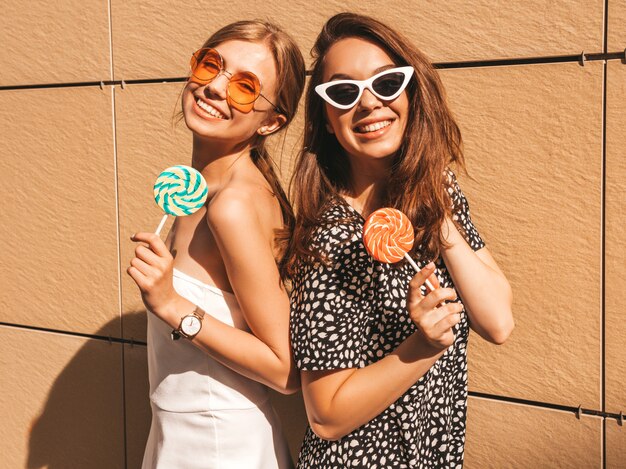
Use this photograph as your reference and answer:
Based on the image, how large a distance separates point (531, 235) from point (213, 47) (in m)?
1.39

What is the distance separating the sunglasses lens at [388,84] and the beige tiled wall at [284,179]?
0.84 metres

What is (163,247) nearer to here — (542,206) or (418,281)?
(418,281)

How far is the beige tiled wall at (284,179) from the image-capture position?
2.78 meters

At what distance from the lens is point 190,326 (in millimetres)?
2311

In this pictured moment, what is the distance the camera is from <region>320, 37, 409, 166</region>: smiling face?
2.21 meters

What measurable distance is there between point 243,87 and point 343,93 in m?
0.37

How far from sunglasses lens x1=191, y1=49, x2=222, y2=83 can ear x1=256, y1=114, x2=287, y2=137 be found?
0.26 m

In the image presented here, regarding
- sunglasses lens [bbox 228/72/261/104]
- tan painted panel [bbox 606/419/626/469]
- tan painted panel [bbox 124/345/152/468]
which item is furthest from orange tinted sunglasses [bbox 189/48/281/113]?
tan painted panel [bbox 124/345/152/468]

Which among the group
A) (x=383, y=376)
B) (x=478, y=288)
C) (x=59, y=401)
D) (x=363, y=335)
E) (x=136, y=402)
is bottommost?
(x=59, y=401)

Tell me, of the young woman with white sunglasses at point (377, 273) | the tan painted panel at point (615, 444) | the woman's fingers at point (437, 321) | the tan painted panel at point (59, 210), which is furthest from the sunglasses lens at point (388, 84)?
the tan painted panel at point (59, 210)

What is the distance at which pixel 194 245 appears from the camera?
250 centimetres

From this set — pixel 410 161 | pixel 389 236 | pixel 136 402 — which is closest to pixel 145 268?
pixel 389 236

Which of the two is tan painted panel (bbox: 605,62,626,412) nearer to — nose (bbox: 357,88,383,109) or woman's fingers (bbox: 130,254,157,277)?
nose (bbox: 357,88,383,109)

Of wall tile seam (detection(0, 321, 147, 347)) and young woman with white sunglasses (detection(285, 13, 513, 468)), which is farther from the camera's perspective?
wall tile seam (detection(0, 321, 147, 347))
